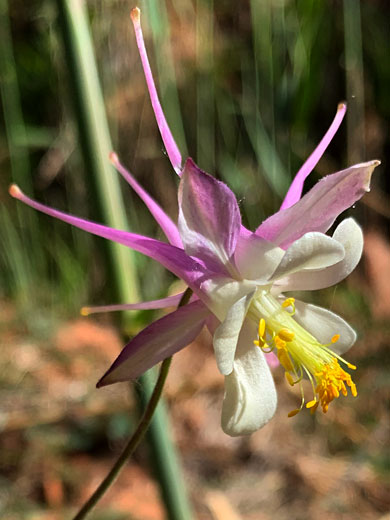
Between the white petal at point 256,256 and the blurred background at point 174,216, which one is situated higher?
the white petal at point 256,256

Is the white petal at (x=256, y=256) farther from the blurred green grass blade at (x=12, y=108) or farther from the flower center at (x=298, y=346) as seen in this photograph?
the blurred green grass blade at (x=12, y=108)

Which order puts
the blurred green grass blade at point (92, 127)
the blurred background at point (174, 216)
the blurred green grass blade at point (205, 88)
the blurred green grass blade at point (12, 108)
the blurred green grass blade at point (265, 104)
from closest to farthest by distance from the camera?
the blurred green grass blade at point (92, 127) → the blurred background at point (174, 216) → the blurred green grass blade at point (265, 104) → the blurred green grass blade at point (12, 108) → the blurred green grass blade at point (205, 88)

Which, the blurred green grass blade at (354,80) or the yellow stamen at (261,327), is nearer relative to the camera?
the yellow stamen at (261,327)

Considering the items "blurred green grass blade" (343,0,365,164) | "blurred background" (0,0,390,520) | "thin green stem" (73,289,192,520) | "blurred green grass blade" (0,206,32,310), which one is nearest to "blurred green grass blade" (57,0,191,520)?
"thin green stem" (73,289,192,520)

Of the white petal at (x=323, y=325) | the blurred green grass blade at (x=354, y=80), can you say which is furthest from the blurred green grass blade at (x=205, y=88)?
the white petal at (x=323, y=325)

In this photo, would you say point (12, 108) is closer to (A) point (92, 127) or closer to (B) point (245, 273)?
(A) point (92, 127)

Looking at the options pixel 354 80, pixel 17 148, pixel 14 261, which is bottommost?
pixel 14 261

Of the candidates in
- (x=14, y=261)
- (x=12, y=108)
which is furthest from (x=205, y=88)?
(x=14, y=261)
